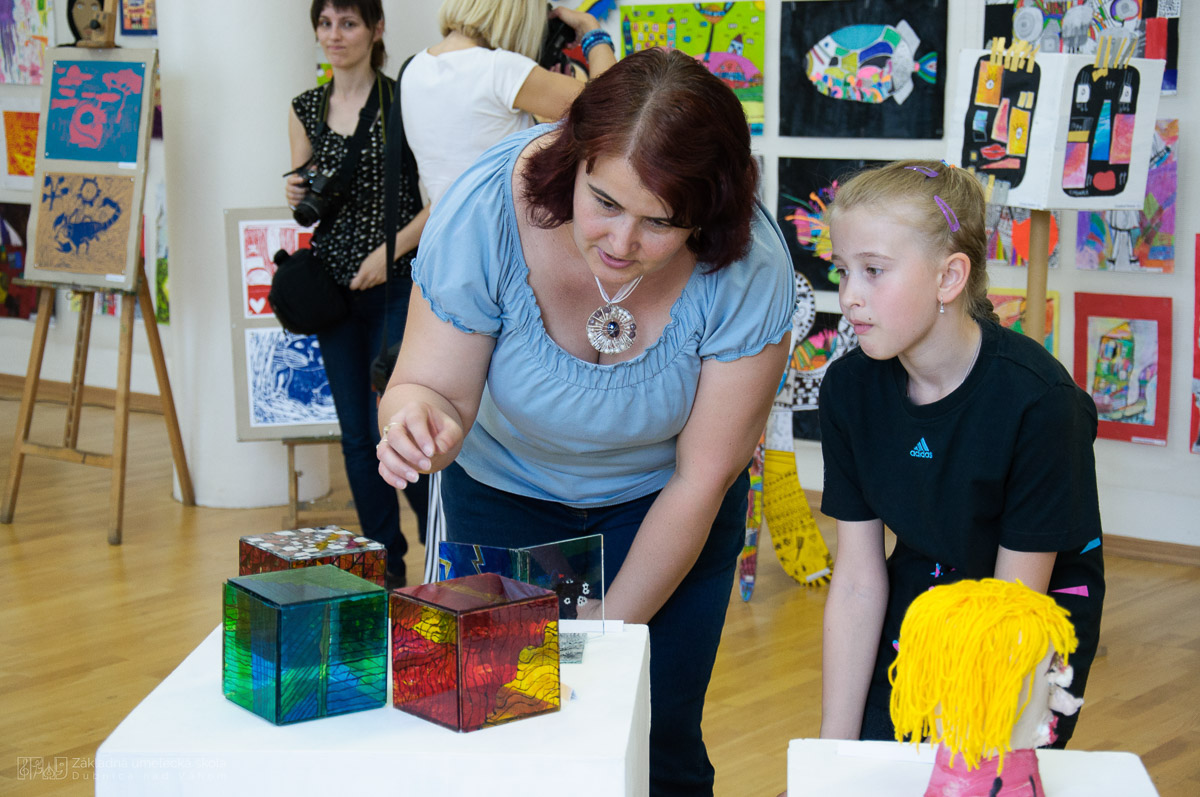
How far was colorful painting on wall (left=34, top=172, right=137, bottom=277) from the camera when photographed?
4125 mm

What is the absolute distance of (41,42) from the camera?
6.11 metres

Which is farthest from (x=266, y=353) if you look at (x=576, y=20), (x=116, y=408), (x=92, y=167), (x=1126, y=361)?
(x=1126, y=361)

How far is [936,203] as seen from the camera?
1.45 metres

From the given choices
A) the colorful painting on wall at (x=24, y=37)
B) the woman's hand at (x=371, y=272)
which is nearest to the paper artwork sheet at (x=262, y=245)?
the woman's hand at (x=371, y=272)

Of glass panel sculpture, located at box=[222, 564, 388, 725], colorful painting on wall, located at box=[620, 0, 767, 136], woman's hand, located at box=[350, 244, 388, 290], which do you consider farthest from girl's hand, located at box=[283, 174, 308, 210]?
glass panel sculpture, located at box=[222, 564, 388, 725]

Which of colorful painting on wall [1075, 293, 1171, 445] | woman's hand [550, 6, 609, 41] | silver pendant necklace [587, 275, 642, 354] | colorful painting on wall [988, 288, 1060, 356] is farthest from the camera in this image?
colorful painting on wall [988, 288, 1060, 356]

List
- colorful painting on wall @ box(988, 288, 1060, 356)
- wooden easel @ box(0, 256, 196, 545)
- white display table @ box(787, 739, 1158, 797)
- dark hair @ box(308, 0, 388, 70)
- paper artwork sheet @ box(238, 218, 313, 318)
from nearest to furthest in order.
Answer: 1. white display table @ box(787, 739, 1158, 797)
2. dark hair @ box(308, 0, 388, 70)
3. colorful painting on wall @ box(988, 288, 1060, 356)
4. wooden easel @ box(0, 256, 196, 545)
5. paper artwork sheet @ box(238, 218, 313, 318)

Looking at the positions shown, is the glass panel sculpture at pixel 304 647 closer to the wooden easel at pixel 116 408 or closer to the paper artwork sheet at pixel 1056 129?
the paper artwork sheet at pixel 1056 129

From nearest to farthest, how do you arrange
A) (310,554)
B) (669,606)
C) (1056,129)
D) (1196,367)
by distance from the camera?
(310,554) < (669,606) < (1056,129) < (1196,367)

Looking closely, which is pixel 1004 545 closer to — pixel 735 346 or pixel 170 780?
pixel 735 346

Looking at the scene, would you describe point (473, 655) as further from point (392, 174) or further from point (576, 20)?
point (576, 20)

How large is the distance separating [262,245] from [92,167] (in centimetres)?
63

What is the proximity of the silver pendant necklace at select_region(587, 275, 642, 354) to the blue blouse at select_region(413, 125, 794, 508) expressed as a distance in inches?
1.2

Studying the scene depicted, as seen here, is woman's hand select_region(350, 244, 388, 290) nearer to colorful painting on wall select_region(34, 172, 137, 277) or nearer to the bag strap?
the bag strap
